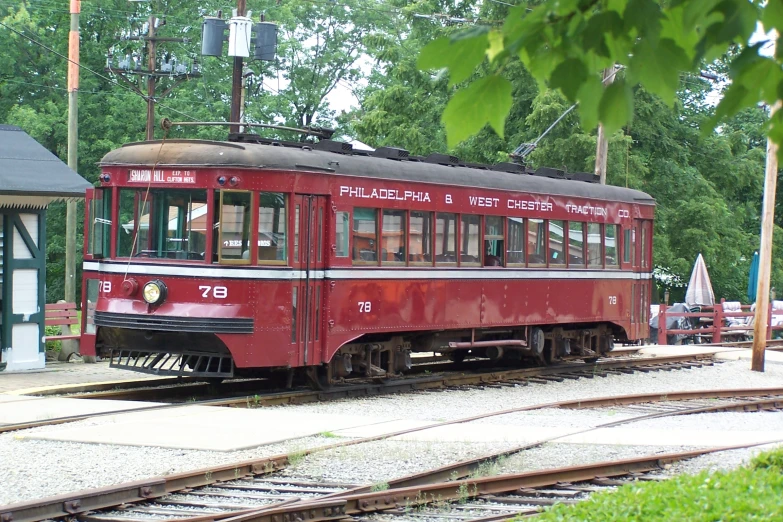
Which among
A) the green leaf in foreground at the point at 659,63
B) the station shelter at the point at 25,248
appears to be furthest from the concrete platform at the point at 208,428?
the green leaf in foreground at the point at 659,63

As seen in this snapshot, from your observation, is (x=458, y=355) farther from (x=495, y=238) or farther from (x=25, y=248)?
(x=25, y=248)

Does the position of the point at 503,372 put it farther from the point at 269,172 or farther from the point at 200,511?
the point at 200,511

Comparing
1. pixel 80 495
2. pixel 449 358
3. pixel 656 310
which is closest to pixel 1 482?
pixel 80 495

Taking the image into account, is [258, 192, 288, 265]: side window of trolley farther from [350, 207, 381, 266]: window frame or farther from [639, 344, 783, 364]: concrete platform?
[639, 344, 783, 364]: concrete platform

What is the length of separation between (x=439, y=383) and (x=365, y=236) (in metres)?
2.73

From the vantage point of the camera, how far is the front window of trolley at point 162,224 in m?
13.6

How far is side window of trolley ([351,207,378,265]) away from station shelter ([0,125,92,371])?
14.0 ft

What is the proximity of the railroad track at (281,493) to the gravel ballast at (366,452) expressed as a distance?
37cm

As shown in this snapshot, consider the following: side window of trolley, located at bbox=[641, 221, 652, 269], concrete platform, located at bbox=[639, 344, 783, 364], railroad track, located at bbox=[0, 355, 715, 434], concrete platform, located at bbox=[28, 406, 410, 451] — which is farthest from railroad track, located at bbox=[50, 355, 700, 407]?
concrete platform, located at bbox=[639, 344, 783, 364]

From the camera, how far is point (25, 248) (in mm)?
16719

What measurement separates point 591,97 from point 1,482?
622cm

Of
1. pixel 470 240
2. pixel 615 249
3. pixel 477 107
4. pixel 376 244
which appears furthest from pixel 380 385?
pixel 477 107

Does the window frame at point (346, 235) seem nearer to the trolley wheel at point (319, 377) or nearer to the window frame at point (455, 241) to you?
the trolley wheel at point (319, 377)

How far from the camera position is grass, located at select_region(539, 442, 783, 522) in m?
6.29
